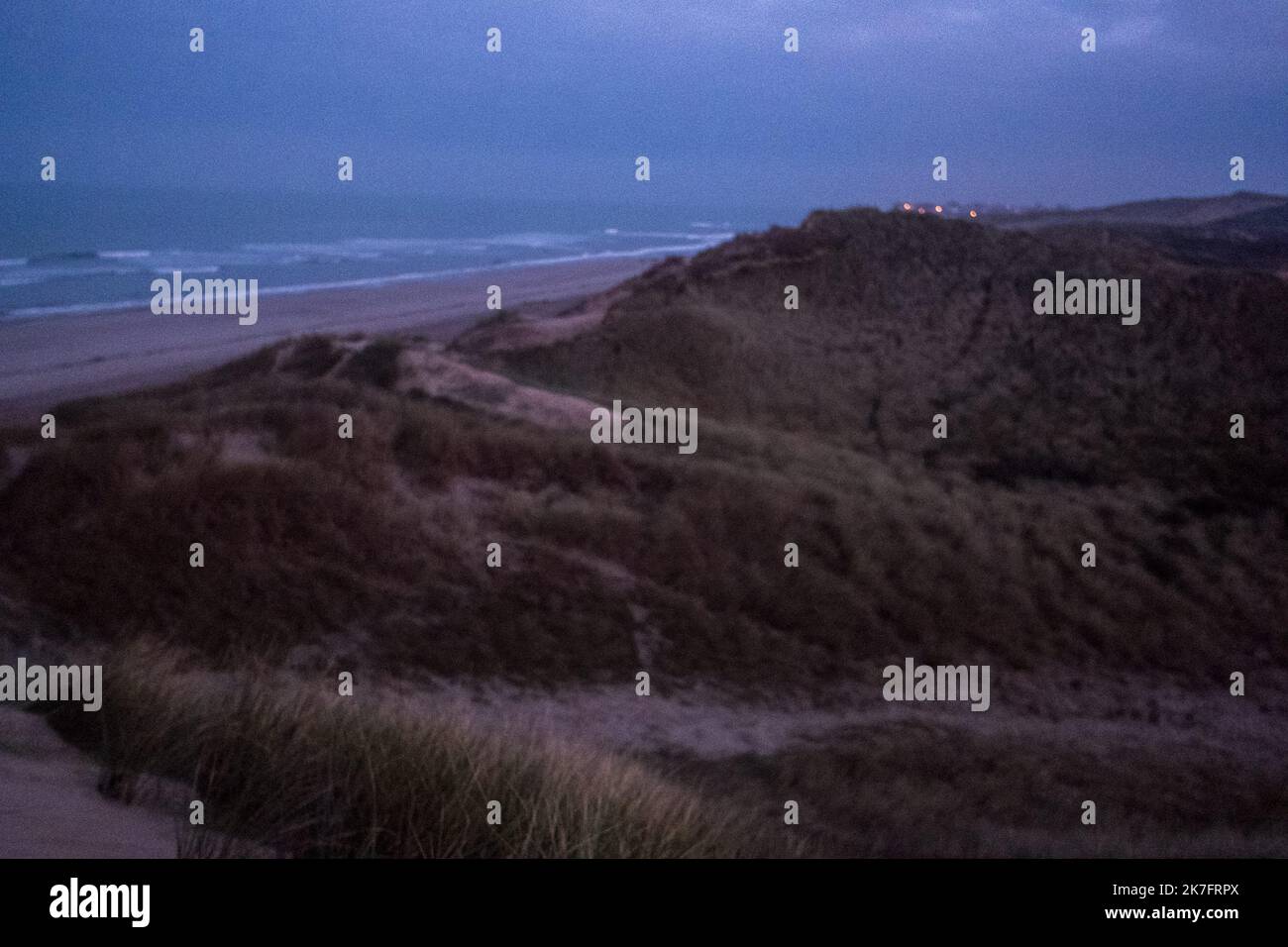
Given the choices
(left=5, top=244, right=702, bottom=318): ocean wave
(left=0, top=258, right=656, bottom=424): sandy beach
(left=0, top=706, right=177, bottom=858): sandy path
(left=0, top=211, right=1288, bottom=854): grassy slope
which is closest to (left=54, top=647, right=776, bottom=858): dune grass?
(left=0, top=706, right=177, bottom=858): sandy path

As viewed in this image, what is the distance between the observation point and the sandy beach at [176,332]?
2456cm

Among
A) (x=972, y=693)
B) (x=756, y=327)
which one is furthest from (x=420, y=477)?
(x=756, y=327)

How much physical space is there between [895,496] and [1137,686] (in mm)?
5442

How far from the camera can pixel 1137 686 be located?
1381 centimetres

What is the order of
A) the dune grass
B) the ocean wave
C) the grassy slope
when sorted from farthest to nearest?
the ocean wave < the grassy slope < the dune grass

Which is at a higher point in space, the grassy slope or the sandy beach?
the sandy beach

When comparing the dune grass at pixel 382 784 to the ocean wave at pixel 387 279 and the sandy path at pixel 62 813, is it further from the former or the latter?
the ocean wave at pixel 387 279

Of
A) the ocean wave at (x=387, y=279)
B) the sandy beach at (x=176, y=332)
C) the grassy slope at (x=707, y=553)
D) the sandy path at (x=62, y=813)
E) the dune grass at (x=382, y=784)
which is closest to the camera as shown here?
the sandy path at (x=62, y=813)

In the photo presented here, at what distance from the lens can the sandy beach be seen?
80.6 ft

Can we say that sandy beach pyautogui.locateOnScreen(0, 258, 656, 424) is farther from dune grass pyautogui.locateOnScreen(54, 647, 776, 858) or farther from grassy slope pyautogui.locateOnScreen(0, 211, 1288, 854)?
dune grass pyautogui.locateOnScreen(54, 647, 776, 858)

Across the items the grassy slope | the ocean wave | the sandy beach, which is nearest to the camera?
the grassy slope

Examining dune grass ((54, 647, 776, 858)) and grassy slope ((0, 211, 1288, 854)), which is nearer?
dune grass ((54, 647, 776, 858))

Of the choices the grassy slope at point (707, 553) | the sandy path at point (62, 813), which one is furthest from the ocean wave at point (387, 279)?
the sandy path at point (62, 813)

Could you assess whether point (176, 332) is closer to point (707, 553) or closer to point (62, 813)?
point (707, 553)
